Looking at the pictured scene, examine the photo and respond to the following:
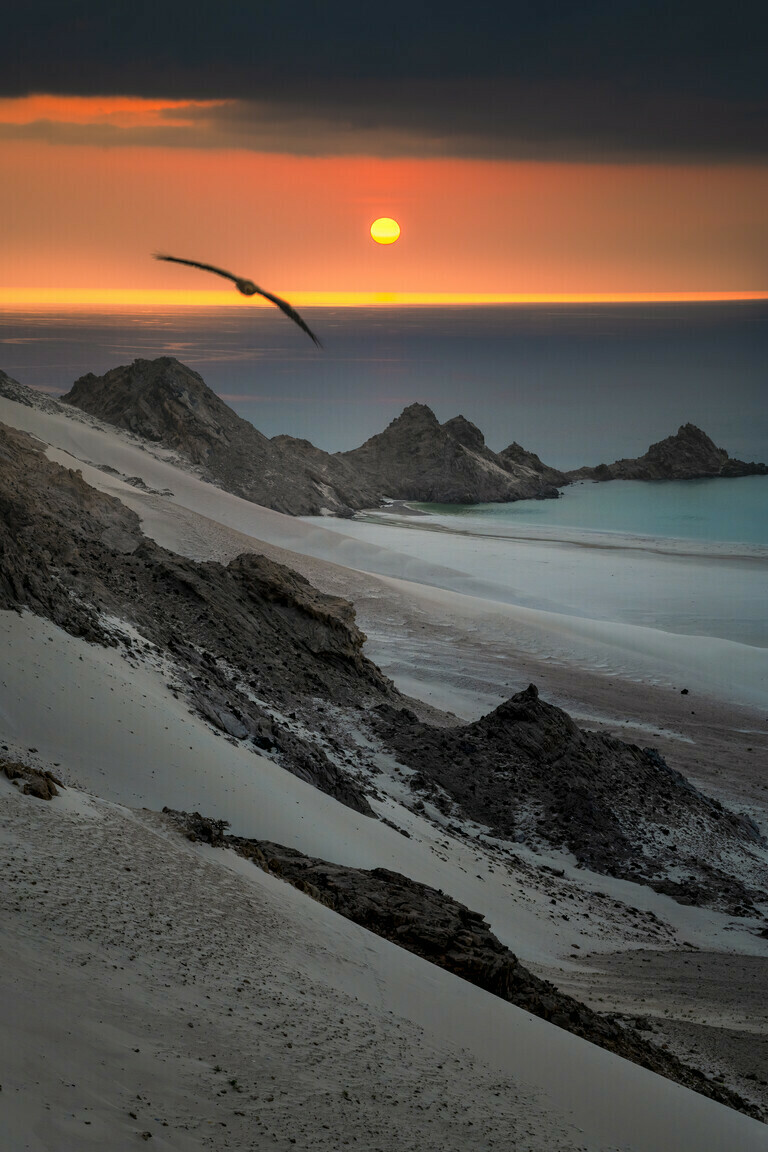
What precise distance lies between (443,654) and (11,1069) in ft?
85.3

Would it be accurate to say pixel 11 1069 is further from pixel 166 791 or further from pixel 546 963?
pixel 546 963

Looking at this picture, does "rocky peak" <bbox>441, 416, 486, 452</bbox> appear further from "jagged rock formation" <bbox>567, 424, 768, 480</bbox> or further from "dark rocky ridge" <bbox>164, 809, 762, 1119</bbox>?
"dark rocky ridge" <bbox>164, 809, 762, 1119</bbox>

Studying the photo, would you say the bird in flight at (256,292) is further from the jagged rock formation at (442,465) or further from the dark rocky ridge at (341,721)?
the jagged rock formation at (442,465)

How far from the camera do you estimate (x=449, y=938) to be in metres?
10.2

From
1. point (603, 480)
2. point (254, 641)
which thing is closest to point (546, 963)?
point (254, 641)

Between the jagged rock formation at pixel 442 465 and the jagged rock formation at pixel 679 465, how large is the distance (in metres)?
5.78

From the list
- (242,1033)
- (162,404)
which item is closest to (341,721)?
(242,1033)

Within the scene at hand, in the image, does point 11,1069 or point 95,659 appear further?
point 95,659

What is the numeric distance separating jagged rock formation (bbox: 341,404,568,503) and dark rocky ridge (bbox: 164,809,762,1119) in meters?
70.5

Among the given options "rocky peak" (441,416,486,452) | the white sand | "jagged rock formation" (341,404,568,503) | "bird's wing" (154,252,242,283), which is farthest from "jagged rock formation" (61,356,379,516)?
"bird's wing" (154,252,242,283)

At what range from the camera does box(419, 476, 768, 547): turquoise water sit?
67.9 metres

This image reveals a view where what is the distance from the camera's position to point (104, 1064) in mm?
5812

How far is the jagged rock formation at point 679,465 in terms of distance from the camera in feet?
303

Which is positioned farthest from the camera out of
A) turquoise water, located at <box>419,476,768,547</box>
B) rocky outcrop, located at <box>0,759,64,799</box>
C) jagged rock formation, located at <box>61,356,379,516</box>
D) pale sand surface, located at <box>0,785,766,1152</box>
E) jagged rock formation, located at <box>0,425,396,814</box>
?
turquoise water, located at <box>419,476,768,547</box>
